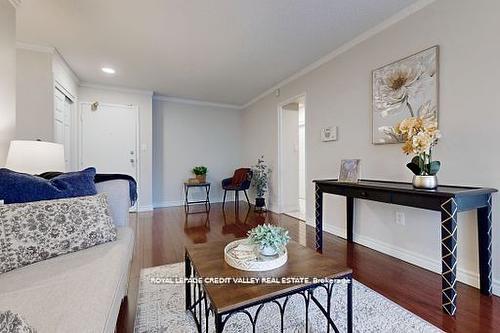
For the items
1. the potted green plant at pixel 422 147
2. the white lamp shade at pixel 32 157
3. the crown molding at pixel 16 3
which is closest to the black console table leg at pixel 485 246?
the potted green plant at pixel 422 147

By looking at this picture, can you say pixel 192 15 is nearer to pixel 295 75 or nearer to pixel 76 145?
pixel 295 75

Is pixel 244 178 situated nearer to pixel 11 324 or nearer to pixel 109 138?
pixel 109 138

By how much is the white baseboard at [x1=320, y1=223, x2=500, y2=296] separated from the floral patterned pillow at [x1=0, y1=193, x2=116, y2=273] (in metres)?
2.47

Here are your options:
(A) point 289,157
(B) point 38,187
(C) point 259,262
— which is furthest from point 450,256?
(A) point 289,157

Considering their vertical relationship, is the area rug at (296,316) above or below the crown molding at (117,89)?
below

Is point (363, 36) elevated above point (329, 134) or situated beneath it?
elevated above

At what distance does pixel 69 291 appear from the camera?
3.24ft

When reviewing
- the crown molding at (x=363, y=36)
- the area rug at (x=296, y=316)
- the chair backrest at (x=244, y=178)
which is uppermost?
the crown molding at (x=363, y=36)

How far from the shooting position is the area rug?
54.7 inches

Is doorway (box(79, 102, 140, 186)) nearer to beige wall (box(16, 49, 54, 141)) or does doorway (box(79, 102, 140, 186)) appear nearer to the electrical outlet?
beige wall (box(16, 49, 54, 141))

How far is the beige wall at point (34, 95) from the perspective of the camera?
2910 mm

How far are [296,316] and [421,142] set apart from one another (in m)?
1.43

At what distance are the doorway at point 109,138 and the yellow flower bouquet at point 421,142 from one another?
4392 millimetres

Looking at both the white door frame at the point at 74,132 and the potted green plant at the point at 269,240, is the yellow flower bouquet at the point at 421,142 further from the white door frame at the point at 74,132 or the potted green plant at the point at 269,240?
the white door frame at the point at 74,132
